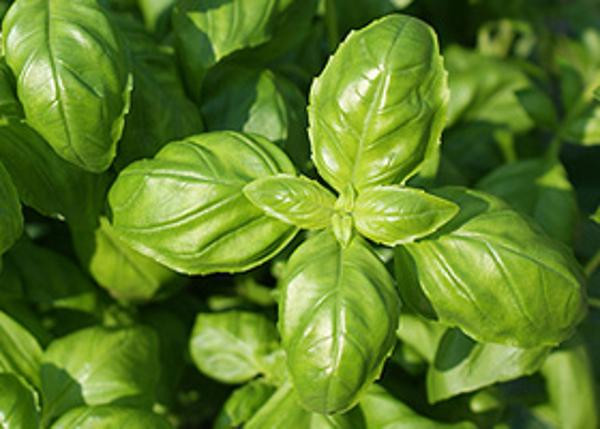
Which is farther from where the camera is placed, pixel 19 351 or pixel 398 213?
pixel 19 351

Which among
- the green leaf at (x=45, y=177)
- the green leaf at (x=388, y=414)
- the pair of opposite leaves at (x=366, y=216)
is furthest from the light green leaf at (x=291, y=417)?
the green leaf at (x=45, y=177)

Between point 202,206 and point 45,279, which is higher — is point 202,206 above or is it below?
above


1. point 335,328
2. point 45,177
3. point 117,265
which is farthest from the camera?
point 117,265

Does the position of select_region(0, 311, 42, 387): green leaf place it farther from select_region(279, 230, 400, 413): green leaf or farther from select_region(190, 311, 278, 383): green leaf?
select_region(279, 230, 400, 413): green leaf

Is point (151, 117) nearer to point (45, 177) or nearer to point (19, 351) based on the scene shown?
point (45, 177)

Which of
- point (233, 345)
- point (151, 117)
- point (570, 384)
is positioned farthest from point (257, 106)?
point (570, 384)

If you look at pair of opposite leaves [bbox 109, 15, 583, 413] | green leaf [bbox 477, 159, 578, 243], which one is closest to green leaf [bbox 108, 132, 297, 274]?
pair of opposite leaves [bbox 109, 15, 583, 413]

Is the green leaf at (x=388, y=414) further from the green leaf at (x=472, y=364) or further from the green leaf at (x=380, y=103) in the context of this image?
the green leaf at (x=380, y=103)
